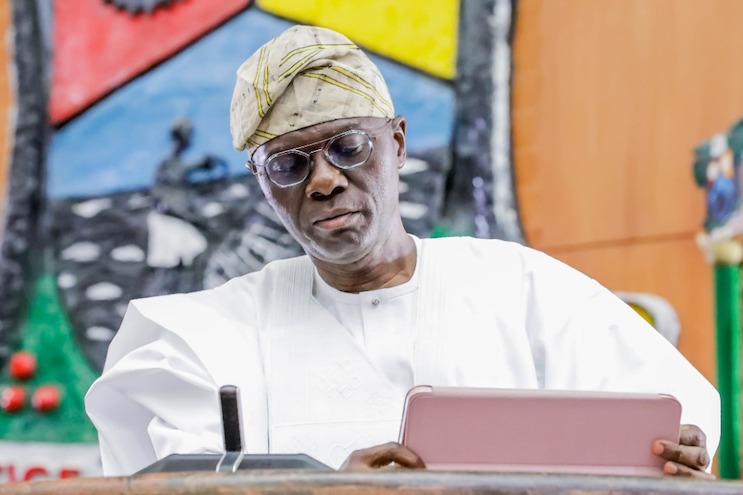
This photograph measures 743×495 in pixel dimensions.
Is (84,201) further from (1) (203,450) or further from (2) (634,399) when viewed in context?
(2) (634,399)

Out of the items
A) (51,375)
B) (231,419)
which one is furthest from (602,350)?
(51,375)

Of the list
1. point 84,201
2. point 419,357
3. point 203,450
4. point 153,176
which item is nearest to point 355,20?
point 153,176

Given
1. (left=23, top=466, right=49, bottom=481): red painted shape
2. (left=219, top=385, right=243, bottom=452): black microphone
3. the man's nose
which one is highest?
the man's nose

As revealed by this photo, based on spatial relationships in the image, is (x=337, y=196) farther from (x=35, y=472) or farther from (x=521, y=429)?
(x=35, y=472)

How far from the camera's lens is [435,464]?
1.17 meters

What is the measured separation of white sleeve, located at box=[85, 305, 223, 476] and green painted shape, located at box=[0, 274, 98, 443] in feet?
4.87

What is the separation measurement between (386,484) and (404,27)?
225cm

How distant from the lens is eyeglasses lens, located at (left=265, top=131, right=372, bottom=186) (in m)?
1.68

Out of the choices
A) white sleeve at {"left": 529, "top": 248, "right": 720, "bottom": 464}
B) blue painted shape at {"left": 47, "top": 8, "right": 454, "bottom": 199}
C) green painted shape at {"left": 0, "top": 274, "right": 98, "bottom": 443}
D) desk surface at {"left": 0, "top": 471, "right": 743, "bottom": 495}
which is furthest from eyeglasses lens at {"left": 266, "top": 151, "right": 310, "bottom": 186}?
green painted shape at {"left": 0, "top": 274, "right": 98, "bottom": 443}

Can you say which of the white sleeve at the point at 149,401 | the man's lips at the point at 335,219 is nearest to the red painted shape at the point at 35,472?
the white sleeve at the point at 149,401

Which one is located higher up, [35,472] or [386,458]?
[386,458]

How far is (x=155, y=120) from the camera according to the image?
3.24 metres

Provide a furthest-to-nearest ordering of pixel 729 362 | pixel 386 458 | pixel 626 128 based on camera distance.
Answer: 1. pixel 626 128
2. pixel 729 362
3. pixel 386 458

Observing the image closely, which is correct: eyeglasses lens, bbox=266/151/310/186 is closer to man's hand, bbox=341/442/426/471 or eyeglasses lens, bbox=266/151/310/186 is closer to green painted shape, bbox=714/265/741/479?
man's hand, bbox=341/442/426/471
